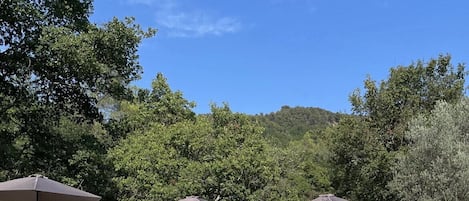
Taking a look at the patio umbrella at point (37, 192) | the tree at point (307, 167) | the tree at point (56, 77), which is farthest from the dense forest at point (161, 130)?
the patio umbrella at point (37, 192)

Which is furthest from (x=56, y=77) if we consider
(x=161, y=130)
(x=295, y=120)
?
(x=295, y=120)

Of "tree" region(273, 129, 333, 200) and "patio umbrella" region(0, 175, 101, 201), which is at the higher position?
"tree" region(273, 129, 333, 200)

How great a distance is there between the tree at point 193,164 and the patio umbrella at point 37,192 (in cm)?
1074

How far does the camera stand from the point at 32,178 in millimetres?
6855

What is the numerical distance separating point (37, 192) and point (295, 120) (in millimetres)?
48368

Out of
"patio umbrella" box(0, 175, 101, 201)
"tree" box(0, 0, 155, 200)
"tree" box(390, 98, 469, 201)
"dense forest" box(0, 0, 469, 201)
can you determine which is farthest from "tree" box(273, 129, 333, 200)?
"patio umbrella" box(0, 175, 101, 201)

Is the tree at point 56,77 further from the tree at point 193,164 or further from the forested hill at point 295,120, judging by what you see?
the forested hill at point 295,120

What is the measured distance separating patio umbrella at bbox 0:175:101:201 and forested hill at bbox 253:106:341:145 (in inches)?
1590

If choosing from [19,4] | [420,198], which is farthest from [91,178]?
[420,198]

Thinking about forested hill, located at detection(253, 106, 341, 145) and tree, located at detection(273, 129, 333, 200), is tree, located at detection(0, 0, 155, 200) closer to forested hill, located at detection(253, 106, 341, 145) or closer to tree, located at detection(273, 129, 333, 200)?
tree, located at detection(273, 129, 333, 200)

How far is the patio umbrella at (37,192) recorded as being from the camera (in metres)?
6.57

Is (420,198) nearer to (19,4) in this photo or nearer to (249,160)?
(249,160)

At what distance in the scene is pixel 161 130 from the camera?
773 inches

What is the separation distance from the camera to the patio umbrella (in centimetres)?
657
